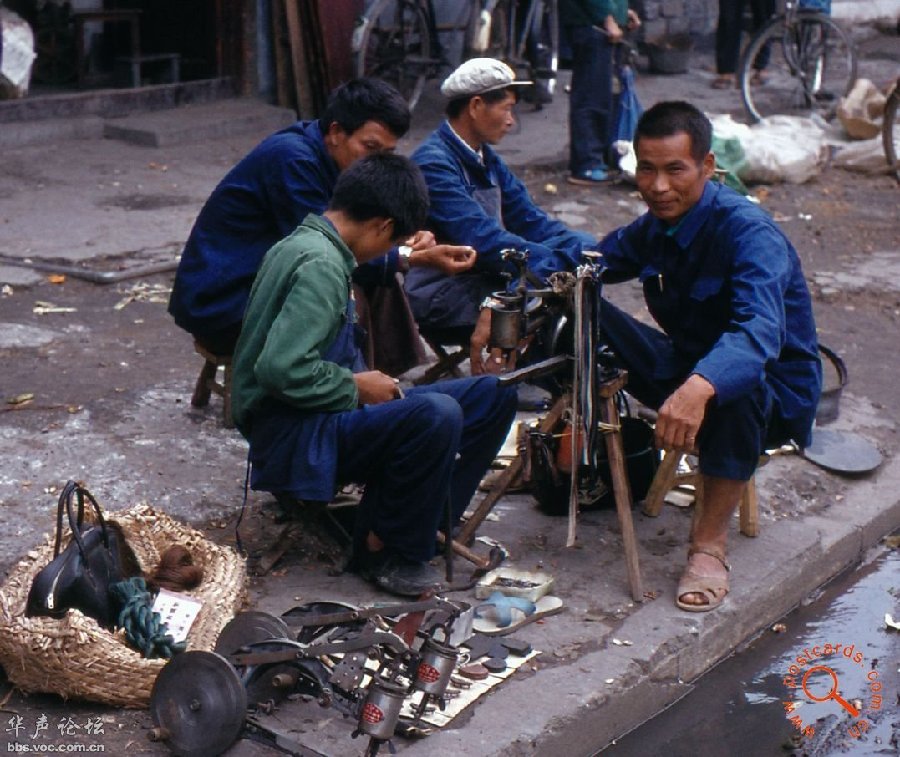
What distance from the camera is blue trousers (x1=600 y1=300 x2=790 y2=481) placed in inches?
168

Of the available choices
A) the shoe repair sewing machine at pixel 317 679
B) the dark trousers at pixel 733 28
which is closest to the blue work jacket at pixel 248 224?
the shoe repair sewing machine at pixel 317 679

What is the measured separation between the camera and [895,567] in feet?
16.8

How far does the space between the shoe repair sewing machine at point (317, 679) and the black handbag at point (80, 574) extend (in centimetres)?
33

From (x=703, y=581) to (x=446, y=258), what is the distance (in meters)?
1.48

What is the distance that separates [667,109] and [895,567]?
1.87m

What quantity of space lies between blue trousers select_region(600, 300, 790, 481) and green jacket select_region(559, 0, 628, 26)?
5.62m

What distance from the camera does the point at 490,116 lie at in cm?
552

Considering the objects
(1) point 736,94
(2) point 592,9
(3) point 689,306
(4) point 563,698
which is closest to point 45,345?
(3) point 689,306

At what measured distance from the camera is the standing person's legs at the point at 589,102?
32.9ft

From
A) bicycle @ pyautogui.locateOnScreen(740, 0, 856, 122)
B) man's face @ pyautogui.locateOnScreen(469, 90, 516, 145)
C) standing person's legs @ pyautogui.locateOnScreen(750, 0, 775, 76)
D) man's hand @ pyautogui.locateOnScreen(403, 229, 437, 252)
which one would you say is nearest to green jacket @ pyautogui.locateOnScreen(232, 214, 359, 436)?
man's hand @ pyautogui.locateOnScreen(403, 229, 437, 252)

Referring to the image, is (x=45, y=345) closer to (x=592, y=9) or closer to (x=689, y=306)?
(x=689, y=306)

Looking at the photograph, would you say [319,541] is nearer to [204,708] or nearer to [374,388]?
[374,388]

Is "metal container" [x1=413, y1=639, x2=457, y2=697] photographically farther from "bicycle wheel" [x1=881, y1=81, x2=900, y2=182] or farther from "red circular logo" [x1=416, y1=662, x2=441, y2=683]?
"bicycle wheel" [x1=881, y1=81, x2=900, y2=182]

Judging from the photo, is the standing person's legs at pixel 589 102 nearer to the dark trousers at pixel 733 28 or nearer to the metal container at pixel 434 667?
the dark trousers at pixel 733 28
